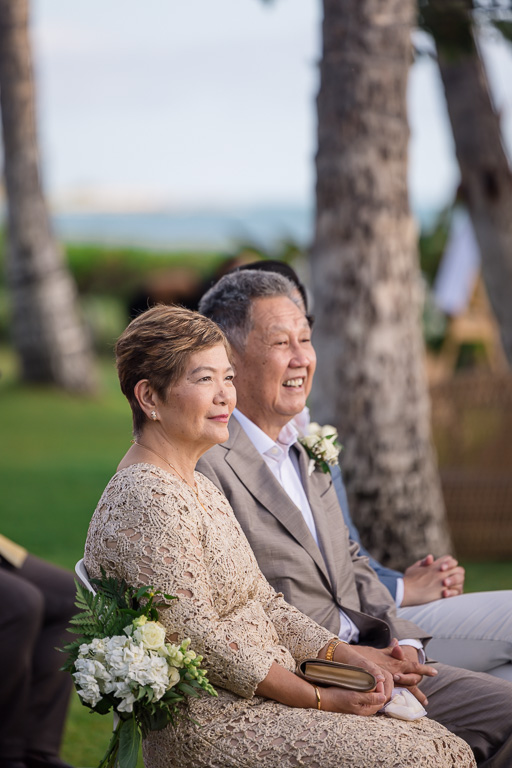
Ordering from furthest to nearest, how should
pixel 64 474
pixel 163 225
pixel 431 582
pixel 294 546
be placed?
pixel 163 225
pixel 64 474
pixel 431 582
pixel 294 546

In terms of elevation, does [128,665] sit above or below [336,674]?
above

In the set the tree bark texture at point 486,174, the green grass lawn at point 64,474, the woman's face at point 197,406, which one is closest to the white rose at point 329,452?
Result: the woman's face at point 197,406

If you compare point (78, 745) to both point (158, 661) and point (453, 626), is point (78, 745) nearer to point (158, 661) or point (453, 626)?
point (453, 626)

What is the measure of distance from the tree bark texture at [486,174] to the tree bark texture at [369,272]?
251 centimetres

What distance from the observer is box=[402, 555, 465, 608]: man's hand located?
153 inches

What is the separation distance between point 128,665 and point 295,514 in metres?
0.96

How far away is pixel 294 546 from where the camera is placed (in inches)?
131

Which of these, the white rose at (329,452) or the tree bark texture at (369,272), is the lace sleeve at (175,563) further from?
the tree bark texture at (369,272)

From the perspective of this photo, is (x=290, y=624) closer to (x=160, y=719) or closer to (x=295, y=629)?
(x=295, y=629)

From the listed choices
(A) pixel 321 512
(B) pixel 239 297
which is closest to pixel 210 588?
(A) pixel 321 512

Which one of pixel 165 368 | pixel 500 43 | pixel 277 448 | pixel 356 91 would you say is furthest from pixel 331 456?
pixel 500 43

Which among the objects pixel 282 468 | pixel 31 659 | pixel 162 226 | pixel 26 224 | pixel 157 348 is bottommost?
pixel 31 659

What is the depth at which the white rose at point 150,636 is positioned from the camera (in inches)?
100

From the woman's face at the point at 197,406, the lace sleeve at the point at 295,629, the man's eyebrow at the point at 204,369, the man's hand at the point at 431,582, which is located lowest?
the man's hand at the point at 431,582
